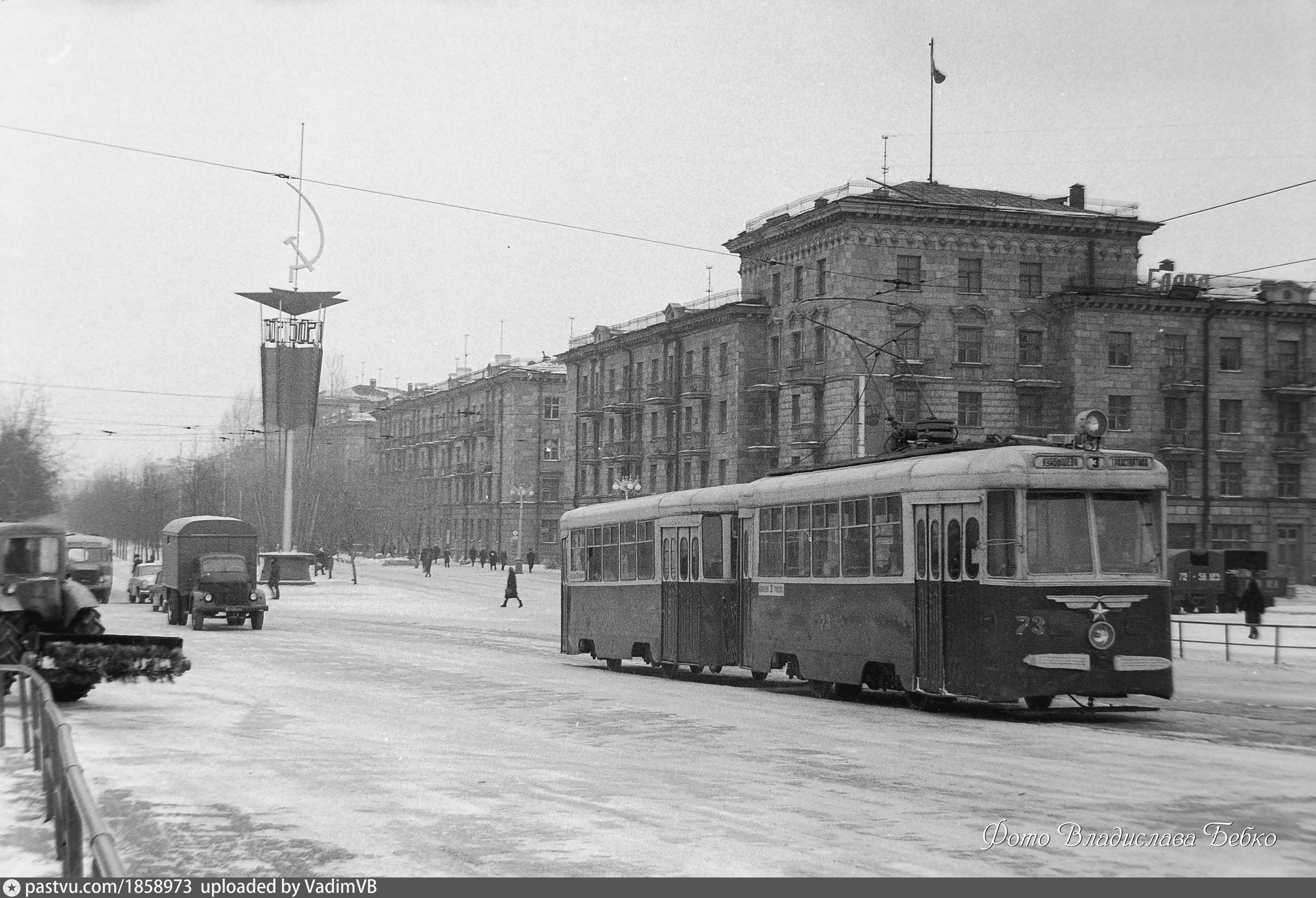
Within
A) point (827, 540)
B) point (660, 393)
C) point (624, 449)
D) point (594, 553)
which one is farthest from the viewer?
point (624, 449)

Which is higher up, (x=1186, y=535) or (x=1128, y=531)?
(x=1186, y=535)

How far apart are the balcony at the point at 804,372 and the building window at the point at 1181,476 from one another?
15.9 meters

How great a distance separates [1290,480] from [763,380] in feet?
79.6

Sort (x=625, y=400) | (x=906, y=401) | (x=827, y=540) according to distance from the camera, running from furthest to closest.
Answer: (x=625, y=400) < (x=906, y=401) < (x=827, y=540)

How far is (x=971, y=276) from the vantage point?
63.8 meters

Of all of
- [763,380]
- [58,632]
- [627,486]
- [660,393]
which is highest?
[660,393]

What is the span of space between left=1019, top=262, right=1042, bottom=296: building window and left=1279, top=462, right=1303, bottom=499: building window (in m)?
13.8

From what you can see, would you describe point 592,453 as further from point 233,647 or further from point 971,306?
point 233,647

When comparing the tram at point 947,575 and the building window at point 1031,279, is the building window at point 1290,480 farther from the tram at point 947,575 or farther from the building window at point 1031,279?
the tram at point 947,575

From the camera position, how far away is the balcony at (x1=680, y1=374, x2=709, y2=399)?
244 ft

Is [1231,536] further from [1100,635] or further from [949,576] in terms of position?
[1100,635]

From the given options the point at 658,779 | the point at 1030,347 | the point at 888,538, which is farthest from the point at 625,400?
the point at 658,779

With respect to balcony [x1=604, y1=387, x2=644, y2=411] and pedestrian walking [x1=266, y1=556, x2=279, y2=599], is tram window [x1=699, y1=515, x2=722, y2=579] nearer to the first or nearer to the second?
pedestrian walking [x1=266, y1=556, x2=279, y2=599]
